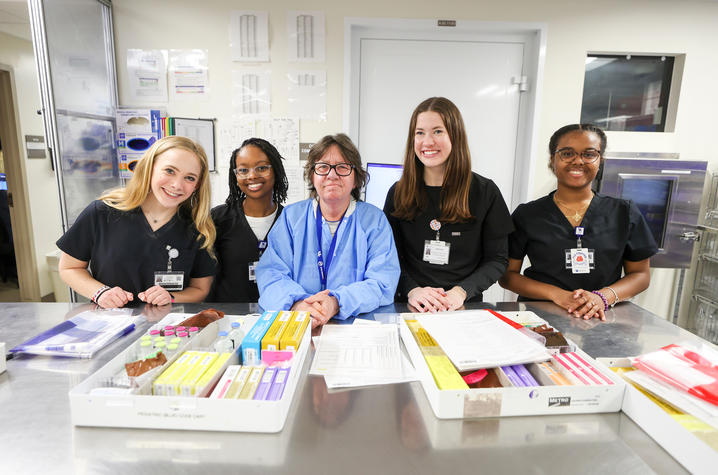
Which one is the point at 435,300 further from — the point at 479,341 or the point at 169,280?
the point at 169,280

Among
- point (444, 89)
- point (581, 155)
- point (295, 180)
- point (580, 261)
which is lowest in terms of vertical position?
point (580, 261)

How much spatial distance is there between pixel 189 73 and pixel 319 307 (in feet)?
8.64

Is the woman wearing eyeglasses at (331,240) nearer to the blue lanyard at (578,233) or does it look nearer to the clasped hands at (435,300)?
the clasped hands at (435,300)

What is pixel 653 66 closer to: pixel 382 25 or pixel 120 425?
pixel 382 25

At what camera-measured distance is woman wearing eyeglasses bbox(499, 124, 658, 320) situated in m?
1.79

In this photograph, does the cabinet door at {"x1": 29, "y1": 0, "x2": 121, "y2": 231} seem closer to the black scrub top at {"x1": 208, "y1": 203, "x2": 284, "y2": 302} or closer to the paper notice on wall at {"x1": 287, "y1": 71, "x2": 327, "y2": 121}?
the paper notice on wall at {"x1": 287, "y1": 71, "x2": 327, "y2": 121}

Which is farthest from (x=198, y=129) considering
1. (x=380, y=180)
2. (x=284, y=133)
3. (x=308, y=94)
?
(x=380, y=180)

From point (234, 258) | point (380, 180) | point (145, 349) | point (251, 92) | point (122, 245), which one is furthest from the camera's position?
point (251, 92)

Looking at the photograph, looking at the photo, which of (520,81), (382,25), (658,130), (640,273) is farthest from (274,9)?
(658,130)

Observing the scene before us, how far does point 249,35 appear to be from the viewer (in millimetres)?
3135

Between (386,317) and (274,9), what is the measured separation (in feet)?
8.86

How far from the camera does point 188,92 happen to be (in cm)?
321

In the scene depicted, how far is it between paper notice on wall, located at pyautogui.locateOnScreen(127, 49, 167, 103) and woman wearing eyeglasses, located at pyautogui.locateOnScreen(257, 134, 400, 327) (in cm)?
223

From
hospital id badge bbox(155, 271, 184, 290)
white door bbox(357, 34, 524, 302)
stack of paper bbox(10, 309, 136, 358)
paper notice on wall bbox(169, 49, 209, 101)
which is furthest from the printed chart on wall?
stack of paper bbox(10, 309, 136, 358)
